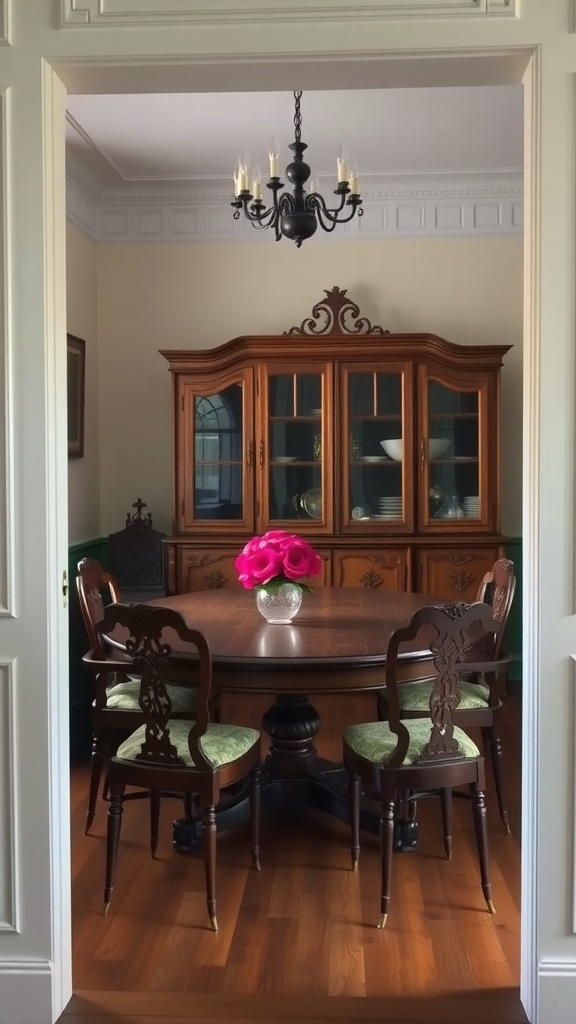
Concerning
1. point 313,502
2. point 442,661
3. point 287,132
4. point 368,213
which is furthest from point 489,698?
point 368,213

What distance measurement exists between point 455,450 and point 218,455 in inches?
51.0

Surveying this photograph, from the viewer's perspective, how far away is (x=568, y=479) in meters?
2.03

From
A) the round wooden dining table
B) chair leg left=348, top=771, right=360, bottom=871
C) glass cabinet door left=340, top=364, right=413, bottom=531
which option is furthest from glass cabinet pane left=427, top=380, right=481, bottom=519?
chair leg left=348, top=771, right=360, bottom=871

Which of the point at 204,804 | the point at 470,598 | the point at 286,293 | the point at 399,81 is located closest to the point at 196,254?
the point at 286,293

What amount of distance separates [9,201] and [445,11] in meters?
1.08

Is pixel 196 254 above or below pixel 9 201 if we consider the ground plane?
above

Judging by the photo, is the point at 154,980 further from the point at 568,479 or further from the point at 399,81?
the point at 399,81

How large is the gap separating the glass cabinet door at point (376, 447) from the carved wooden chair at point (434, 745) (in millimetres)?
2206

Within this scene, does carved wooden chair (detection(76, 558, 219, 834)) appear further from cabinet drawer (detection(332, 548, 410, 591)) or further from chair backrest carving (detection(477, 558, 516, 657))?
cabinet drawer (detection(332, 548, 410, 591))

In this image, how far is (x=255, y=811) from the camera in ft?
9.16

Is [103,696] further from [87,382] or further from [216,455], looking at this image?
[87,382]

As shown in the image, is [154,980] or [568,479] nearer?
[568,479]

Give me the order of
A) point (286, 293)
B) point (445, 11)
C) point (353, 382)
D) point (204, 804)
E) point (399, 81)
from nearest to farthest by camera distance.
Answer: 1. point (445, 11)
2. point (399, 81)
3. point (204, 804)
4. point (353, 382)
5. point (286, 293)

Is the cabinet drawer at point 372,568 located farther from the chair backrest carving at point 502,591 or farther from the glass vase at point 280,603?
the glass vase at point 280,603
